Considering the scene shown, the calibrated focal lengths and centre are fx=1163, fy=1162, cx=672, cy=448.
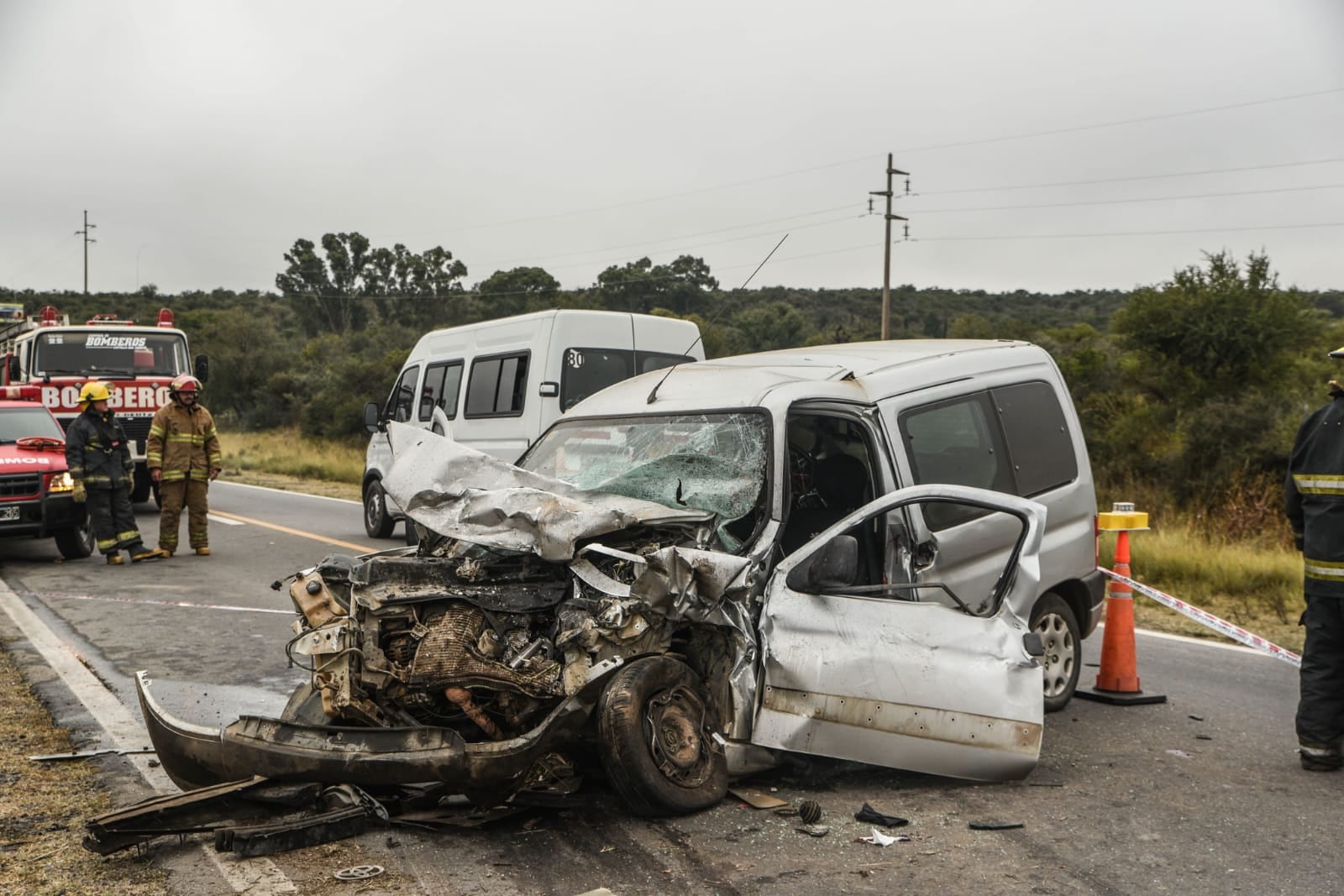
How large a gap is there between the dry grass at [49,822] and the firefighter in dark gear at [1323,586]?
475cm

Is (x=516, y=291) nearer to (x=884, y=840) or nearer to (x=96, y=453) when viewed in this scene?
(x=96, y=453)

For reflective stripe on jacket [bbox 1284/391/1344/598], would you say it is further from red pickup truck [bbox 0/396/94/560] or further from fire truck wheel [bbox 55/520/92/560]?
fire truck wheel [bbox 55/520/92/560]

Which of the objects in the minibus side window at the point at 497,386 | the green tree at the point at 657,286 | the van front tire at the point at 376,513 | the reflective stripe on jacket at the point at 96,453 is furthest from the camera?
the green tree at the point at 657,286

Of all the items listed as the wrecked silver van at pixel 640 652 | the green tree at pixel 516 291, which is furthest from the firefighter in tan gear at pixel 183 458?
the green tree at pixel 516 291

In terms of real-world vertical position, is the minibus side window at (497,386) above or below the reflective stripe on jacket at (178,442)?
above

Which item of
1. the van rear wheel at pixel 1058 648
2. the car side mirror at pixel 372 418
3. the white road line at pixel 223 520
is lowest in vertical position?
the white road line at pixel 223 520

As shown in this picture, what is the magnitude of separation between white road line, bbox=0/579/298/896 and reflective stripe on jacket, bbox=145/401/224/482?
2.13 metres

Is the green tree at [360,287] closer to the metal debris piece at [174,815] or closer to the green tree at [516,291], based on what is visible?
the green tree at [516,291]

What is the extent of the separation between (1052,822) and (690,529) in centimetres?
177

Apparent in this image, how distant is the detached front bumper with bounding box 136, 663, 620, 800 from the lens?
3896mm

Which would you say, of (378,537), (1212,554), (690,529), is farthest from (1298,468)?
(378,537)

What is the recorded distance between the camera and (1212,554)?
11.6 metres

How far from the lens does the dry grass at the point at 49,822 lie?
3723mm

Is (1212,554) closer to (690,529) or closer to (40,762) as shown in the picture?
(690,529)
